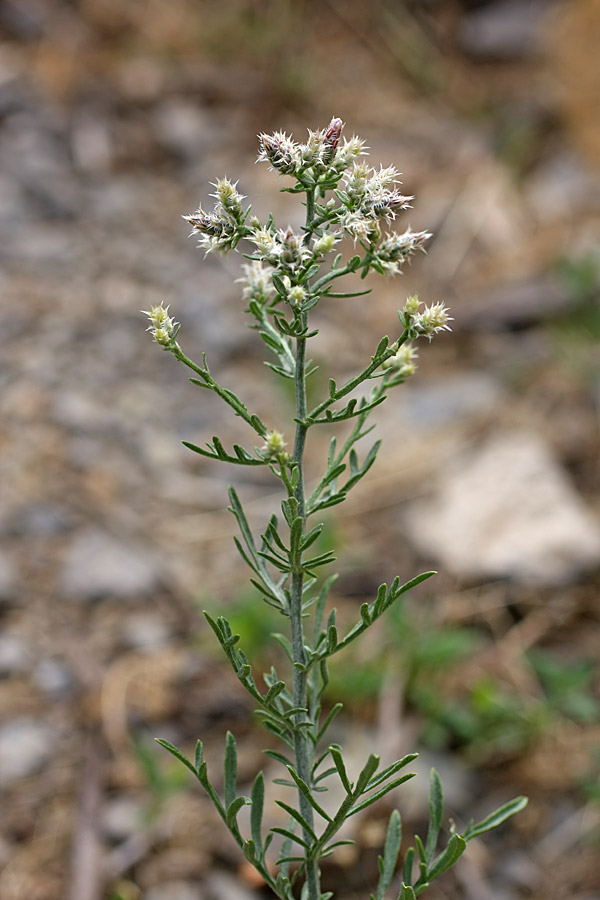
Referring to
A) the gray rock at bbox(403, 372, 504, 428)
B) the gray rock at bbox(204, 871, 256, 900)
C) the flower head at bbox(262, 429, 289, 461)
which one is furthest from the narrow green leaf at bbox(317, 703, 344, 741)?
the gray rock at bbox(403, 372, 504, 428)

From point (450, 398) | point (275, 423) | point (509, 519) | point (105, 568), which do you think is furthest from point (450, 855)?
point (450, 398)

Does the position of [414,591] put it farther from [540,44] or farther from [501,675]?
[540,44]

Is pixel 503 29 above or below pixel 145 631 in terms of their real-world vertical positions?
above

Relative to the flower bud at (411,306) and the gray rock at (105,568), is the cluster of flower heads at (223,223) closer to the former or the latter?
the flower bud at (411,306)

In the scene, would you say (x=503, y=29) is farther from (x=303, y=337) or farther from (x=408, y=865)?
(x=408, y=865)

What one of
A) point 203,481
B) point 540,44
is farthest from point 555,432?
point 540,44

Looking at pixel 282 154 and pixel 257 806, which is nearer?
pixel 282 154
